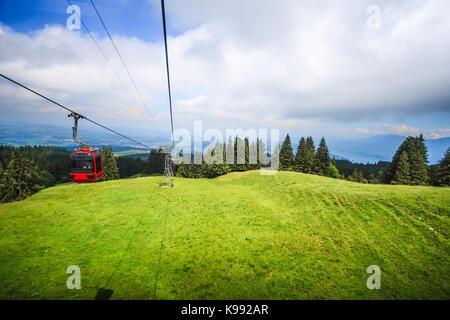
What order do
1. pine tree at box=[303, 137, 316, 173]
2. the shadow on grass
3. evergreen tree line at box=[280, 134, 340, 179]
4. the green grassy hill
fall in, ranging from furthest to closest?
pine tree at box=[303, 137, 316, 173], evergreen tree line at box=[280, 134, 340, 179], the green grassy hill, the shadow on grass

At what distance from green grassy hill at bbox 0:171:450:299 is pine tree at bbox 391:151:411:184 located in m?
A: 30.6

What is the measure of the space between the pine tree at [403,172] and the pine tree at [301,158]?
2138 cm

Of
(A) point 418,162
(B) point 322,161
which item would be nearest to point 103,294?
(B) point 322,161

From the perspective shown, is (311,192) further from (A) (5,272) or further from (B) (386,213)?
(A) (5,272)

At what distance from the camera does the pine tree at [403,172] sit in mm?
39925

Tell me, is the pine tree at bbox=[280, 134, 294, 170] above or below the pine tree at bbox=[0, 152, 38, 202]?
above

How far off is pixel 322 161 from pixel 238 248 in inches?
1957

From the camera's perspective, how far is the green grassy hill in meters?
9.80

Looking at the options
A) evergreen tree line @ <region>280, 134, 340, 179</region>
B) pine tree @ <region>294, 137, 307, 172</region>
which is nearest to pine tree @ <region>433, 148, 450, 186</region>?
evergreen tree line @ <region>280, 134, 340, 179</region>

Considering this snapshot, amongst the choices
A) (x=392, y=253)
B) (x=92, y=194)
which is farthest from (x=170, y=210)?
(x=392, y=253)

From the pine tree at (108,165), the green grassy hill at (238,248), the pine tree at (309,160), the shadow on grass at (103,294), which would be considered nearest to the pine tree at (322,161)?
the pine tree at (309,160)

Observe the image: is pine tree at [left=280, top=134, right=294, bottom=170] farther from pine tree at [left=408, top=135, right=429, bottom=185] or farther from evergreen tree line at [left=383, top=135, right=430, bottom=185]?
pine tree at [left=408, top=135, right=429, bottom=185]

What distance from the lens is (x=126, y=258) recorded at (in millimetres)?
12188

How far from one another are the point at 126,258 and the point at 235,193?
65.9 feet
